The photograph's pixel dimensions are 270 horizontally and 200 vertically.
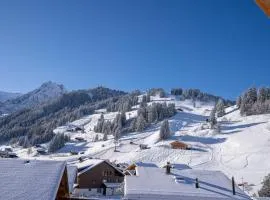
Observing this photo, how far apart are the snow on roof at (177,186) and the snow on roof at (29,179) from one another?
6.88m

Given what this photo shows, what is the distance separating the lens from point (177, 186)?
92.7 feet

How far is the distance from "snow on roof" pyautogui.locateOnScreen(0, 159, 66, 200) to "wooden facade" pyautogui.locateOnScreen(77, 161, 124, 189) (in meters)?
33.4

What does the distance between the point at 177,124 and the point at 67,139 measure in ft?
152

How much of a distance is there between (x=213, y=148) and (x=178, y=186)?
77.1 metres

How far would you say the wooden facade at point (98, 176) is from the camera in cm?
5381

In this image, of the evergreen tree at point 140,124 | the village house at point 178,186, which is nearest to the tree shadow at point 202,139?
the evergreen tree at point 140,124

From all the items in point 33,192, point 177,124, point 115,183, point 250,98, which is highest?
point 250,98

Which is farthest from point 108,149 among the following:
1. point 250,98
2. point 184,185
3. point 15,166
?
point 15,166

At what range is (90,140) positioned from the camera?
154375 mm

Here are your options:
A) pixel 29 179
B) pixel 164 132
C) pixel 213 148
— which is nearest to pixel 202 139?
pixel 164 132

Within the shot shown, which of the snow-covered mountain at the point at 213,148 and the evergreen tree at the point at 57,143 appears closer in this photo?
the snow-covered mountain at the point at 213,148

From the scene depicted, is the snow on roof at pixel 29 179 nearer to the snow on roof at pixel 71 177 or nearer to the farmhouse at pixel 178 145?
the snow on roof at pixel 71 177

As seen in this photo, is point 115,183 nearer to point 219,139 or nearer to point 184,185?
point 184,185

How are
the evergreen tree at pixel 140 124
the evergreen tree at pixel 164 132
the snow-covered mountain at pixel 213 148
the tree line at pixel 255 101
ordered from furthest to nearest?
the evergreen tree at pixel 140 124, the tree line at pixel 255 101, the evergreen tree at pixel 164 132, the snow-covered mountain at pixel 213 148
